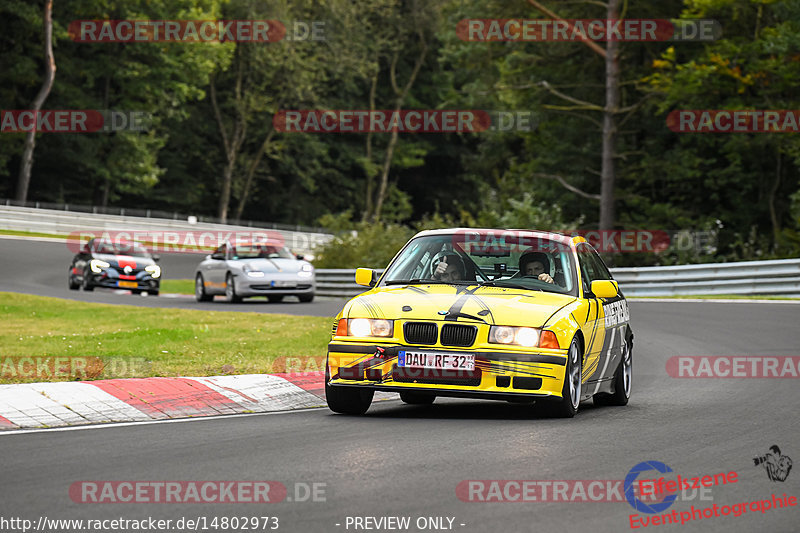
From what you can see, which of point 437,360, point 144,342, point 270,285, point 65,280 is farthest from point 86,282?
point 437,360

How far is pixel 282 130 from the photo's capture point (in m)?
78.2

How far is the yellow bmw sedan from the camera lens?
9852mm

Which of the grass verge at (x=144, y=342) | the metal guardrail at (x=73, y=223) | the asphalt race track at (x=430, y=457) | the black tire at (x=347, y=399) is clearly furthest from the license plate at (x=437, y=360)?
the metal guardrail at (x=73, y=223)

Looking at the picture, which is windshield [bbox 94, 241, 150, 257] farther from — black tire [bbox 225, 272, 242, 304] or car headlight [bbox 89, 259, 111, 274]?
black tire [bbox 225, 272, 242, 304]

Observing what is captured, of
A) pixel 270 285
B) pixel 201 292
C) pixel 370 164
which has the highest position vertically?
pixel 370 164

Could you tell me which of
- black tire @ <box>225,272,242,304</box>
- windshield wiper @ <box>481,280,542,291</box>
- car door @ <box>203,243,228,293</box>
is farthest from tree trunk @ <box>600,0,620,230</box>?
windshield wiper @ <box>481,280,542,291</box>

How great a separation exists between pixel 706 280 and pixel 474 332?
813 inches

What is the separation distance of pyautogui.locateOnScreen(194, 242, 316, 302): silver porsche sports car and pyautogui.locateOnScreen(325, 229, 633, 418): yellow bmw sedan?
1772 cm

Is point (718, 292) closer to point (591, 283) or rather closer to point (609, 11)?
point (609, 11)

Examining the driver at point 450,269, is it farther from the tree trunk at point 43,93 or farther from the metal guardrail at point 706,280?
the tree trunk at point 43,93

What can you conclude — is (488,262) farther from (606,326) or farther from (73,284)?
(73,284)

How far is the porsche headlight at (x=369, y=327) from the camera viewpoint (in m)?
10.1

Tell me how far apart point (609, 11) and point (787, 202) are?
829 cm

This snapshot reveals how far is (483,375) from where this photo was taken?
984cm
